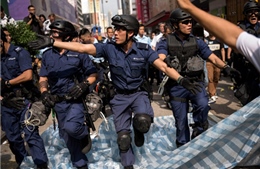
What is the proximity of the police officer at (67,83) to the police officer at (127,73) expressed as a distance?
1.07ft

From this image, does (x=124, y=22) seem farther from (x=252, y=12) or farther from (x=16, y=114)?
(x=252, y=12)

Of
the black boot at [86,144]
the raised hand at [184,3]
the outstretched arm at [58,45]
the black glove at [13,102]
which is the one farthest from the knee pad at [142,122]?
the raised hand at [184,3]

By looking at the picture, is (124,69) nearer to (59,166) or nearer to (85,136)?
(85,136)

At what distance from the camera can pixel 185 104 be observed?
477 centimetres

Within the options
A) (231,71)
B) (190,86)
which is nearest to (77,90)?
(190,86)

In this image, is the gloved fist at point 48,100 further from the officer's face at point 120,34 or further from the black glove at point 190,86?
the black glove at point 190,86

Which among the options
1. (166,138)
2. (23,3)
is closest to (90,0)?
(23,3)

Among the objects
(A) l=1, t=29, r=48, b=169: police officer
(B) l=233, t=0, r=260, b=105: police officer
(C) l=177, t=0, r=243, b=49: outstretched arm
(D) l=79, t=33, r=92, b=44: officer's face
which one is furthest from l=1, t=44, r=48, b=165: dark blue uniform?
(C) l=177, t=0, r=243, b=49: outstretched arm

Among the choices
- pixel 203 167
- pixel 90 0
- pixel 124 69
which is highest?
pixel 90 0

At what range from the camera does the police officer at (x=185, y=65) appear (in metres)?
4.64

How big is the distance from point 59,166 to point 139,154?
1.12 m

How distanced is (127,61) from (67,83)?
0.80 m

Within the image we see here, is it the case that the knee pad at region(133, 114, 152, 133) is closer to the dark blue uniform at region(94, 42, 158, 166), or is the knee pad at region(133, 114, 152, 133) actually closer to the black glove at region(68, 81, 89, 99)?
the dark blue uniform at region(94, 42, 158, 166)

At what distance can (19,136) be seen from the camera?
4.69 metres
